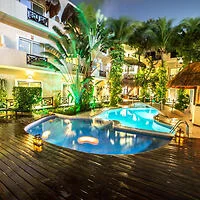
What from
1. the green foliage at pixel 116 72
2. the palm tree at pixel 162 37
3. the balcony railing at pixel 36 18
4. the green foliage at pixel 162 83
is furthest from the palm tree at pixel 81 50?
the green foliage at pixel 162 83

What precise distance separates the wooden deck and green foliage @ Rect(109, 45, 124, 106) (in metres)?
12.8

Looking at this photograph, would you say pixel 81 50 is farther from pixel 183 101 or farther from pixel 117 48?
pixel 183 101

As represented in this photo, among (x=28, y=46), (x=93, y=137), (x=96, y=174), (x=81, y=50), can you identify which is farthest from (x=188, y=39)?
(x=96, y=174)

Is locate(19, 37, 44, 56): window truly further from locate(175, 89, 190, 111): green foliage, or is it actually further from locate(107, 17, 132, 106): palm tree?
locate(175, 89, 190, 111): green foliage

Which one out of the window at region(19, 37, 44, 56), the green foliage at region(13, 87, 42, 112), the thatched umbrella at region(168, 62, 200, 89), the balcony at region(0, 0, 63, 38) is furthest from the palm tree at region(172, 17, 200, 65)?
the green foliage at region(13, 87, 42, 112)

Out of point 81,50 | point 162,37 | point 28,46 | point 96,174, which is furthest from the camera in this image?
point 162,37

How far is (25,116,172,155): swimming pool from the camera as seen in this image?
6910 mm

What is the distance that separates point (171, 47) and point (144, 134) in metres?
15.9

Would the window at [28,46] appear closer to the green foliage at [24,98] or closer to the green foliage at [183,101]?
the green foliage at [24,98]

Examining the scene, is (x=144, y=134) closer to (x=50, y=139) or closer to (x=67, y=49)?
(x=50, y=139)

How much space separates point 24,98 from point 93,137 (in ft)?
23.2

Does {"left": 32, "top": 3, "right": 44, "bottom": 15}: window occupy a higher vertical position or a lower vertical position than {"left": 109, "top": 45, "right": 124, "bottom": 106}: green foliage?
higher

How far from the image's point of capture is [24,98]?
491 inches

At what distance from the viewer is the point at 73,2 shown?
20969mm
